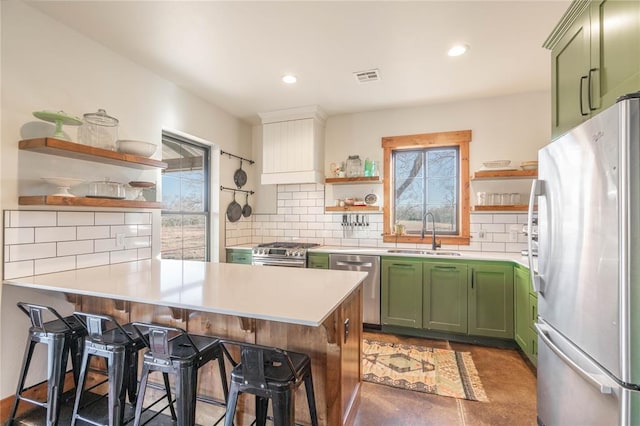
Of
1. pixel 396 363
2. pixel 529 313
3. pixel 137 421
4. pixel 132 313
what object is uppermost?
pixel 132 313

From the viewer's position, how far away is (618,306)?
3.61 ft

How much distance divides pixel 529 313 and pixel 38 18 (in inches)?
166

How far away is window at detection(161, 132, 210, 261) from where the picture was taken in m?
3.22

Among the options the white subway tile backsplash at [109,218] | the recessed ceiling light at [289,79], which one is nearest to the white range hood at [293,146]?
the recessed ceiling light at [289,79]

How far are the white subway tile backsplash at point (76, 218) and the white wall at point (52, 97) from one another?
0.74ft

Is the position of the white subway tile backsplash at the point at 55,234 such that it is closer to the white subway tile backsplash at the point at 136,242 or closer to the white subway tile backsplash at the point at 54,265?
the white subway tile backsplash at the point at 54,265

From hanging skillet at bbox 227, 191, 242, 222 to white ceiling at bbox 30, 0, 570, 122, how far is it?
1404mm

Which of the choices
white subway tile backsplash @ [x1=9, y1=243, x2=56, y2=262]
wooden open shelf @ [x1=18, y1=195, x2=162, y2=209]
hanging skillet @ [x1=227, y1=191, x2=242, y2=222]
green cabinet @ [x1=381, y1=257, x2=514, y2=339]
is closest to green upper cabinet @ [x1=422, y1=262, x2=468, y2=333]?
green cabinet @ [x1=381, y1=257, x2=514, y2=339]

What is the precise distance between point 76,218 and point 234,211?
2013 millimetres

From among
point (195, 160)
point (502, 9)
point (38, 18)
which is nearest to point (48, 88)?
point (38, 18)

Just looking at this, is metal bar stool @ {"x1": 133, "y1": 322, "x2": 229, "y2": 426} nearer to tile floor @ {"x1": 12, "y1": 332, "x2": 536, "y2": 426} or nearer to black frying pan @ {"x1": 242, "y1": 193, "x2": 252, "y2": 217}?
tile floor @ {"x1": 12, "y1": 332, "x2": 536, "y2": 426}

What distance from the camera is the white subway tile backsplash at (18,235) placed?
1854mm

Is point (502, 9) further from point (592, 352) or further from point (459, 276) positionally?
point (459, 276)

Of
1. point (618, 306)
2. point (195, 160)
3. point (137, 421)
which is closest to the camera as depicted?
point (618, 306)
